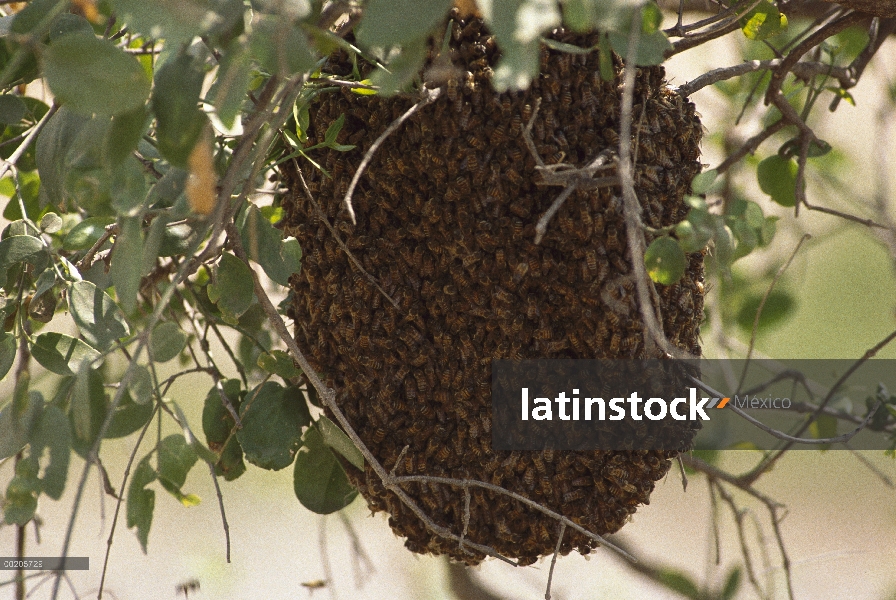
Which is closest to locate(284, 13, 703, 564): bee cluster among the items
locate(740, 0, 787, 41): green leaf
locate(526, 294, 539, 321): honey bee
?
locate(526, 294, 539, 321): honey bee

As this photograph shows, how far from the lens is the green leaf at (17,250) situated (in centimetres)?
71

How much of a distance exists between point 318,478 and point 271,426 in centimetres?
8

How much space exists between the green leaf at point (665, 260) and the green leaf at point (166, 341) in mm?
381

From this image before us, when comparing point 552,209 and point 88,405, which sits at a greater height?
point 552,209

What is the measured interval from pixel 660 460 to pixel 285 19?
51 centimetres

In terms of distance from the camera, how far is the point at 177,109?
446mm

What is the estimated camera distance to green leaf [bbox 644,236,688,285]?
0.62m

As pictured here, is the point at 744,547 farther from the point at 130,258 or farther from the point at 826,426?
the point at 130,258

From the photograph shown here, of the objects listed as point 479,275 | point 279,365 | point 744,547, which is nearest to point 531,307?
point 479,275

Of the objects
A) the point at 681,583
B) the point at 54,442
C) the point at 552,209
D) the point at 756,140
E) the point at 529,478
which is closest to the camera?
the point at 54,442

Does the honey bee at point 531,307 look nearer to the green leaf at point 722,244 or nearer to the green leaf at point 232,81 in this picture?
the green leaf at point 722,244

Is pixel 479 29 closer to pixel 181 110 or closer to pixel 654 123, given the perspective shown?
pixel 654 123

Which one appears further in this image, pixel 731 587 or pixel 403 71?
pixel 731 587

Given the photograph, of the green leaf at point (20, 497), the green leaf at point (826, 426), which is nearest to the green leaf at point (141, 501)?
the green leaf at point (20, 497)
